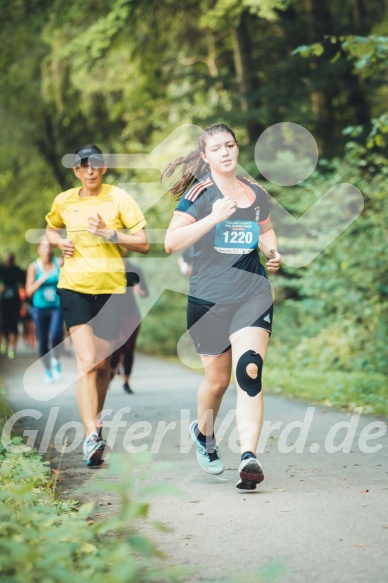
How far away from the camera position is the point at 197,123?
1934 centimetres

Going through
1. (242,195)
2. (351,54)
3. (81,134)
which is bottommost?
(81,134)

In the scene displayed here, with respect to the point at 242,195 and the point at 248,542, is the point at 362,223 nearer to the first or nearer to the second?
the point at 242,195

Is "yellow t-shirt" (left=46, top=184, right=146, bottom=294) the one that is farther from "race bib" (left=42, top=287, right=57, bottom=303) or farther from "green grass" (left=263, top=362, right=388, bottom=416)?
"race bib" (left=42, top=287, right=57, bottom=303)

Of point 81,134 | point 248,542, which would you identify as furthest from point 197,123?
point 248,542

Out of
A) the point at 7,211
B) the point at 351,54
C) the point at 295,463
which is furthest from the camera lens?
Answer: the point at 7,211

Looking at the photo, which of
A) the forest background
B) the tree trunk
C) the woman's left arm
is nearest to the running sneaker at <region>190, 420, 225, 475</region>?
the woman's left arm

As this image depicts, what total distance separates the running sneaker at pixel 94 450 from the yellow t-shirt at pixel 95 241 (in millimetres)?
1089

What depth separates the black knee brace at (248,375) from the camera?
582cm

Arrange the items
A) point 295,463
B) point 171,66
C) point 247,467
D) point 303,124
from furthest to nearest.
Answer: point 171,66, point 303,124, point 295,463, point 247,467

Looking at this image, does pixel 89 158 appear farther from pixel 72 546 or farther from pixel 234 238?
pixel 72 546

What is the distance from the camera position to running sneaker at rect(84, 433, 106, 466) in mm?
6734

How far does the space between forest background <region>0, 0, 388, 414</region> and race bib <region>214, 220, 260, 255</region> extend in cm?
393

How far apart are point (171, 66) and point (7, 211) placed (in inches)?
466

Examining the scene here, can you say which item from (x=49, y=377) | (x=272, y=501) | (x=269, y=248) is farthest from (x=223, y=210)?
(x=49, y=377)
